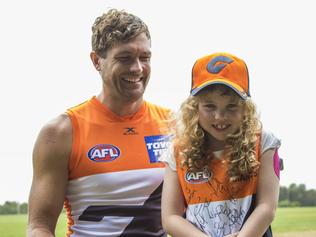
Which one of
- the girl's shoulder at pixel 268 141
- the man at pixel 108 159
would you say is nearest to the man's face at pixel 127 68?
the man at pixel 108 159

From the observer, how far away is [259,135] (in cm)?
211

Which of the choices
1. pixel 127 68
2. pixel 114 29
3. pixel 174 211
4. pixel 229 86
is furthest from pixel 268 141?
pixel 114 29

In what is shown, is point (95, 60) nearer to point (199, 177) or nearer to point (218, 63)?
point (218, 63)

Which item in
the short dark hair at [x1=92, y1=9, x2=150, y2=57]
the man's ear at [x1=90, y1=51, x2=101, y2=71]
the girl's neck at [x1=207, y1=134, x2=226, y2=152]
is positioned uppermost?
the short dark hair at [x1=92, y1=9, x2=150, y2=57]

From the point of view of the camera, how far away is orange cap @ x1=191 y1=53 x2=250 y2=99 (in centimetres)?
206

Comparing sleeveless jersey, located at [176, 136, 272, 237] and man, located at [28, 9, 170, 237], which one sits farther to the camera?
man, located at [28, 9, 170, 237]

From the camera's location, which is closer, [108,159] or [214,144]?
[214,144]

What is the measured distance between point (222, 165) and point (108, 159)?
598 millimetres

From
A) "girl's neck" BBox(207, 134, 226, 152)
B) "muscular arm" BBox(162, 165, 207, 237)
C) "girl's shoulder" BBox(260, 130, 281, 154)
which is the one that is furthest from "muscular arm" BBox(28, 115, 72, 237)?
"girl's shoulder" BBox(260, 130, 281, 154)

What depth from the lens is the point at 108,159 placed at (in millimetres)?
2504

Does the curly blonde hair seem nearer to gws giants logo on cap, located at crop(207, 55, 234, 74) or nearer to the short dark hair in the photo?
gws giants logo on cap, located at crop(207, 55, 234, 74)

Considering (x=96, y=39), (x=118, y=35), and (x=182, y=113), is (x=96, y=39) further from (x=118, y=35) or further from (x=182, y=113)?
(x=182, y=113)

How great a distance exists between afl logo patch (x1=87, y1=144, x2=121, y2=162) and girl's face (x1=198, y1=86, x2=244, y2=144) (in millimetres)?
571

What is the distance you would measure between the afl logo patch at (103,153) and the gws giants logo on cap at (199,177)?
1.64 feet
